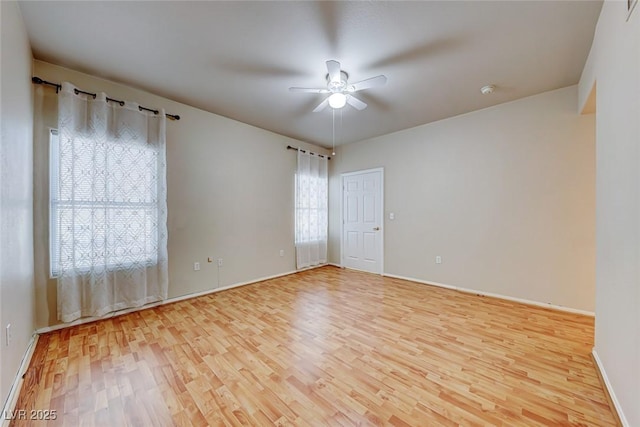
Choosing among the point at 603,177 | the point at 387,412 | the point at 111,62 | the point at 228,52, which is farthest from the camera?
the point at 111,62

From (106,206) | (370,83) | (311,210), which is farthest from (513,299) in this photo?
(106,206)

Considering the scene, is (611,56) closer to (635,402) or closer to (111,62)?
(635,402)

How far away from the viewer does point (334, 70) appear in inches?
86.7

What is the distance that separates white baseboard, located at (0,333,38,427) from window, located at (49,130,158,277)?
0.70m

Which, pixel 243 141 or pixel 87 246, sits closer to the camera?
pixel 87 246

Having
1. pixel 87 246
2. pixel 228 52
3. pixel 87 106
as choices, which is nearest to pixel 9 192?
pixel 87 246

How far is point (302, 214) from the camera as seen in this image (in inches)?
190

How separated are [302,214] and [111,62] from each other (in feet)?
11.0

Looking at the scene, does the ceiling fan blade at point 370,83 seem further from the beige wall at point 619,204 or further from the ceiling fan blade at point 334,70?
the beige wall at point 619,204

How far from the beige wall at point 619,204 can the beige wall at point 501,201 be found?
4.11ft

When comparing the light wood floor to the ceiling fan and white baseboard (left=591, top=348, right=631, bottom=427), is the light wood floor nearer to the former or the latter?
white baseboard (left=591, top=348, right=631, bottom=427)

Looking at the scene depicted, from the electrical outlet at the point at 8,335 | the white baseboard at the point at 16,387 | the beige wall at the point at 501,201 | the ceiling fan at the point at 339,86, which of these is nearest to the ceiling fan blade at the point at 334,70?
the ceiling fan at the point at 339,86

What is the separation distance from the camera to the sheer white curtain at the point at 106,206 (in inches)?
93.7

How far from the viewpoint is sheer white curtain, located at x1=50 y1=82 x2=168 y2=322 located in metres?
2.38
